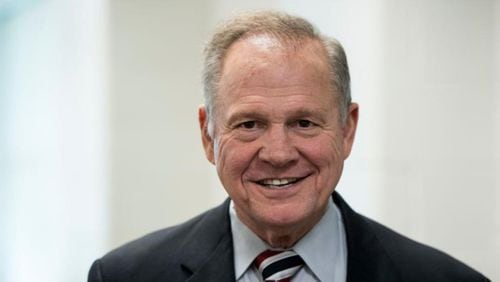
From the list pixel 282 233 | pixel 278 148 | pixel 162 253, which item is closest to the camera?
pixel 278 148

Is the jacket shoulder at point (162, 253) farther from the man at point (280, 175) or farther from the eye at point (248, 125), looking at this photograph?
the eye at point (248, 125)

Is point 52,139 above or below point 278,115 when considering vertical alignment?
below

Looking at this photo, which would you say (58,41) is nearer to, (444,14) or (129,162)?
(129,162)

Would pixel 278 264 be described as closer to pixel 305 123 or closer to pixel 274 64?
pixel 305 123

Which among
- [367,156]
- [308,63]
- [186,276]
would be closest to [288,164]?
[308,63]

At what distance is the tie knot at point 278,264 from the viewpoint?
5.22ft

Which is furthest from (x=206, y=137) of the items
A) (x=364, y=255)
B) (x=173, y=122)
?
(x=173, y=122)

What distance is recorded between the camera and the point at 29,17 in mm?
3076

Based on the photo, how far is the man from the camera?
1511 mm

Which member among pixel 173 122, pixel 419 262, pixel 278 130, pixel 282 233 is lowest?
pixel 419 262

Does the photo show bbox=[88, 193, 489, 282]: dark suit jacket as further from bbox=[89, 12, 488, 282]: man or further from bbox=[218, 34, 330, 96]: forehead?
bbox=[218, 34, 330, 96]: forehead

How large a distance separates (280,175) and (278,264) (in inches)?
8.6

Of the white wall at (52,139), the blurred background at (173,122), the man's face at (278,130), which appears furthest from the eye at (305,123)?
the white wall at (52,139)

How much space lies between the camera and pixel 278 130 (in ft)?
4.89
